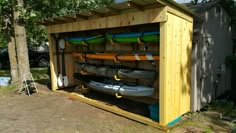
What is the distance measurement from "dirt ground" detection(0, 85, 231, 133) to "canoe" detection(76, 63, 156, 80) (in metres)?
0.90

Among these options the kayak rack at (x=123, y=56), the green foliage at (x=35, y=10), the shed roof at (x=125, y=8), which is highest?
the green foliage at (x=35, y=10)

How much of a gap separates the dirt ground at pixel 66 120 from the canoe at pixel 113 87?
21.3 inches

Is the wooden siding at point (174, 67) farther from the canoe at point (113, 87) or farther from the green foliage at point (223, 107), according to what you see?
the green foliage at point (223, 107)

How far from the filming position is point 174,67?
158 inches

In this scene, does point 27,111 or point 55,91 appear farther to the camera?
point 55,91

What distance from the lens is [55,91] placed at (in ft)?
22.6

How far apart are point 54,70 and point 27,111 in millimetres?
2032

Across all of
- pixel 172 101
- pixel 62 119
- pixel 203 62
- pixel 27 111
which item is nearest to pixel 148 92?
pixel 172 101

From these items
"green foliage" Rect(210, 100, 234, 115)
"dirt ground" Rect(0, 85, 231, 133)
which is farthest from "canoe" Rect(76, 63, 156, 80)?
"green foliage" Rect(210, 100, 234, 115)

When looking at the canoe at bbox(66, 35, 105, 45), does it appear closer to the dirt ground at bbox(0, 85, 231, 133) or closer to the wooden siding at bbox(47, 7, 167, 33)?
the wooden siding at bbox(47, 7, 167, 33)

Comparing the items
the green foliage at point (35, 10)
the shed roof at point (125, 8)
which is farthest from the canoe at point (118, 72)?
the green foliage at point (35, 10)

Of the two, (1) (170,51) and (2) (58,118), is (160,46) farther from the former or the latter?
(2) (58,118)

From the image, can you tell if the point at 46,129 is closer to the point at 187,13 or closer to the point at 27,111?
the point at 27,111

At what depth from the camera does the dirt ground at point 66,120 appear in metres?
3.99
